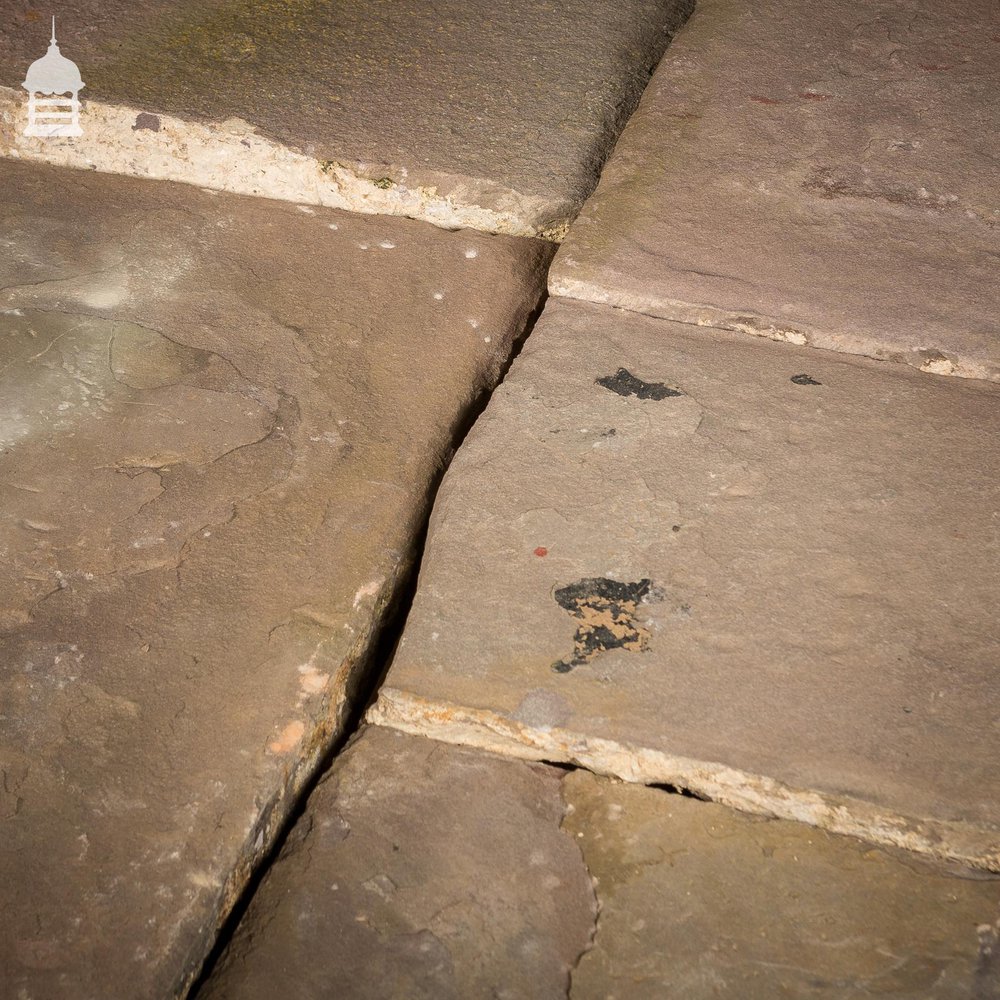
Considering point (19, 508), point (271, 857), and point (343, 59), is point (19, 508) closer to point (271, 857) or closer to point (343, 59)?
point (271, 857)

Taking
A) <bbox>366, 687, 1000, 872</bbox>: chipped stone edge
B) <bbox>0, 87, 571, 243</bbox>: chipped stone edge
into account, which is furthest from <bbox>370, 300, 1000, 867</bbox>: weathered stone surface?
<bbox>0, 87, 571, 243</bbox>: chipped stone edge

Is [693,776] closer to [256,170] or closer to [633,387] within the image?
[633,387]

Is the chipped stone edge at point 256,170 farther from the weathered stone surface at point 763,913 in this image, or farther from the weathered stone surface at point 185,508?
the weathered stone surface at point 763,913

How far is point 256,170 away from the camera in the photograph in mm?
1998

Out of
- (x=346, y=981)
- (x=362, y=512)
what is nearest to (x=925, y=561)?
(x=362, y=512)

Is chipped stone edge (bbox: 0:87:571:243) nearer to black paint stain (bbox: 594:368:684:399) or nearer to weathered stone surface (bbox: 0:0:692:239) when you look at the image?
weathered stone surface (bbox: 0:0:692:239)

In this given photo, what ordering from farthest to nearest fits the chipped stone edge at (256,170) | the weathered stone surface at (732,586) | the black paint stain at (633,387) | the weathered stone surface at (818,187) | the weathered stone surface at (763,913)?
1. the chipped stone edge at (256,170)
2. the weathered stone surface at (818,187)
3. the black paint stain at (633,387)
4. the weathered stone surface at (732,586)
5. the weathered stone surface at (763,913)

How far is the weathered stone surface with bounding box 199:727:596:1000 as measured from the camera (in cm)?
97

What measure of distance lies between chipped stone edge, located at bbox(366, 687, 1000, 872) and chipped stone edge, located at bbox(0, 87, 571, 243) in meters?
1.07

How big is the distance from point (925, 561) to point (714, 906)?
533 millimetres

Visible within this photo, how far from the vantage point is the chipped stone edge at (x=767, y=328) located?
162 cm

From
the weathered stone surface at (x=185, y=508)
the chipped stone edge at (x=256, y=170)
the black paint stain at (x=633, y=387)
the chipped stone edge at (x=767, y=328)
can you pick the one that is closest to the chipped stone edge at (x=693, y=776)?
the weathered stone surface at (x=185, y=508)

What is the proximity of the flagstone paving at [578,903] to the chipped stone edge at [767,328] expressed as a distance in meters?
0.84

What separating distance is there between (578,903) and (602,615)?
0.33 m
